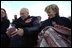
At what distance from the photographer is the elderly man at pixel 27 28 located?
8.57 feet

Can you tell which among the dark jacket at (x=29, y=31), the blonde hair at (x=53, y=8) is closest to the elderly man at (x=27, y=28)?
the dark jacket at (x=29, y=31)

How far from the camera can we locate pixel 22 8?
105 inches

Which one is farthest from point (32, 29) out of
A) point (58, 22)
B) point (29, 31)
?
point (58, 22)

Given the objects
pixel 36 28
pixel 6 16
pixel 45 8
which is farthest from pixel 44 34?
pixel 6 16

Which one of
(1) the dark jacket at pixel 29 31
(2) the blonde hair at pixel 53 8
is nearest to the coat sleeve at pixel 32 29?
(1) the dark jacket at pixel 29 31

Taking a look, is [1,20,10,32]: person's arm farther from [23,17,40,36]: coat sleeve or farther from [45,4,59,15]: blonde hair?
[45,4,59,15]: blonde hair

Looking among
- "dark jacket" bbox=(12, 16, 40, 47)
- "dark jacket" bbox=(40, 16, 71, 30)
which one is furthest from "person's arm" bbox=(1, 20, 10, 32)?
"dark jacket" bbox=(40, 16, 71, 30)

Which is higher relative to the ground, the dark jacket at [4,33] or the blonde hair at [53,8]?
the blonde hair at [53,8]

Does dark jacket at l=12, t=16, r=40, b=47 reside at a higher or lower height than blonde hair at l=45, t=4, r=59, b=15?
lower

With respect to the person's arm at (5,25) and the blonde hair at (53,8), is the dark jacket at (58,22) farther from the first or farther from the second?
the person's arm at (5,25)

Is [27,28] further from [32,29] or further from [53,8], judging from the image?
[53,8]

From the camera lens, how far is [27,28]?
263 cm

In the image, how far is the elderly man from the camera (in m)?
2.61

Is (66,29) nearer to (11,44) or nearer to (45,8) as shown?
(45,8)
